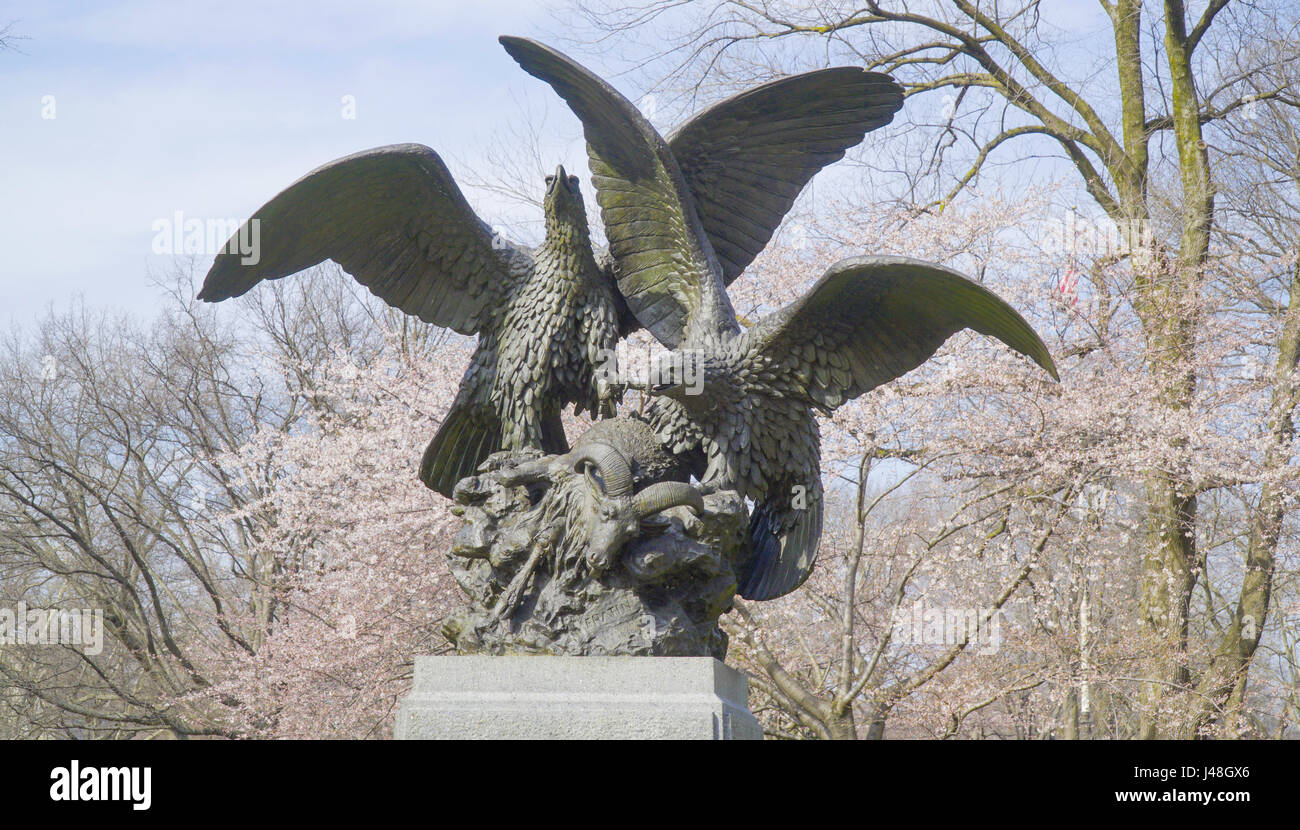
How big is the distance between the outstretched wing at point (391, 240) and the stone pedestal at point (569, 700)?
1.78 metres

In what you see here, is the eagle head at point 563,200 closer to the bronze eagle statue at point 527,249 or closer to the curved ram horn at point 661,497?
the bronze eagle statue at point 527,249

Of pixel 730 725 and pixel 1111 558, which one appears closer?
pixel 730 725

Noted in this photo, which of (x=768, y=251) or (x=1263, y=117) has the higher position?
(x=1263, y=117)

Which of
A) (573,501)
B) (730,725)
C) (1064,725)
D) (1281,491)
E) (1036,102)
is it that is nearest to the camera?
(730,725)

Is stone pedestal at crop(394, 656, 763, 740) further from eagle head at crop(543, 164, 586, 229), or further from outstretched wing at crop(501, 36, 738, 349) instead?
eagle head at crop(543, 164, 586, 229)

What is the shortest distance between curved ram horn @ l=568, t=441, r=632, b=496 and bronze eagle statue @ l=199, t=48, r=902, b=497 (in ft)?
1.41

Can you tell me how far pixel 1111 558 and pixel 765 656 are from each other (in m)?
4.23

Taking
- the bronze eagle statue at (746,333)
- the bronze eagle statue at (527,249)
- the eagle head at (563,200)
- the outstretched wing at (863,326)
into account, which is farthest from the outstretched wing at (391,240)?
the outstretched wing at (863,326)

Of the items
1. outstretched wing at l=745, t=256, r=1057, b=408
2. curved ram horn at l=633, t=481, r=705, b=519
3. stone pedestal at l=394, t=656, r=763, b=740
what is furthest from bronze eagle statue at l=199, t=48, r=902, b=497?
stone pedestal at l=394, t=656, r=763, b=740

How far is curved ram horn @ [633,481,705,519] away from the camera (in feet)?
15.1

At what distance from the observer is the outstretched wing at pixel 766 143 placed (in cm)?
555

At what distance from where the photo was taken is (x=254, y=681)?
433 inches
